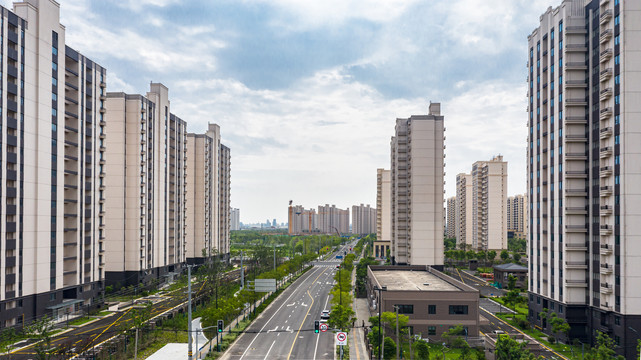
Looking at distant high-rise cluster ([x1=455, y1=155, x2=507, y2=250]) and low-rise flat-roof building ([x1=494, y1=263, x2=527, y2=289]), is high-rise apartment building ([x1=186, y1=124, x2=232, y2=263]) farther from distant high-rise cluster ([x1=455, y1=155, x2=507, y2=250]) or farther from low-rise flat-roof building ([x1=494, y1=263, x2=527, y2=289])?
distant high-rise cluster ([x1=455, y1=155, x2=507, y2=250])

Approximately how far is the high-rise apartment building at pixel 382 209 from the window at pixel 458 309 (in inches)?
4805

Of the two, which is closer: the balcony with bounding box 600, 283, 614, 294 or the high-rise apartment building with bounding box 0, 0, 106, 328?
the balcony with bounding box 600, 283, 614, 294

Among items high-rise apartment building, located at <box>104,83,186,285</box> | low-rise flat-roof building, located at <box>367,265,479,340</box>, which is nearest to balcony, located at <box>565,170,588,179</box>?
low-rise flat-roof building, located at <box>367,265,479,340</box>

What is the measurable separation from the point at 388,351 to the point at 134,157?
71.6 m

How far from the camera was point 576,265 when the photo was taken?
2235 inches

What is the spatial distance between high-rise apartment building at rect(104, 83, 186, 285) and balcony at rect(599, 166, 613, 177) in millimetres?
83124

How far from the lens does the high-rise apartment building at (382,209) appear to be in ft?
609

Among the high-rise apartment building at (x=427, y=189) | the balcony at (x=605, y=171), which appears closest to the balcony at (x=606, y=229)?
the balcony at (x=605, y=171)

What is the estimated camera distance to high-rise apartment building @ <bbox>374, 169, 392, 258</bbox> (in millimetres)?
185750

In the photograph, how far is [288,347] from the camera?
5431cm

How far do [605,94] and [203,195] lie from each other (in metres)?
109

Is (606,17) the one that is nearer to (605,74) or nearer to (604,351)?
(605,74)

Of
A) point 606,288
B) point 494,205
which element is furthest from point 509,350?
point 494,205

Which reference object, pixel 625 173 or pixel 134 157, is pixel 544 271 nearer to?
pixel 625 173
